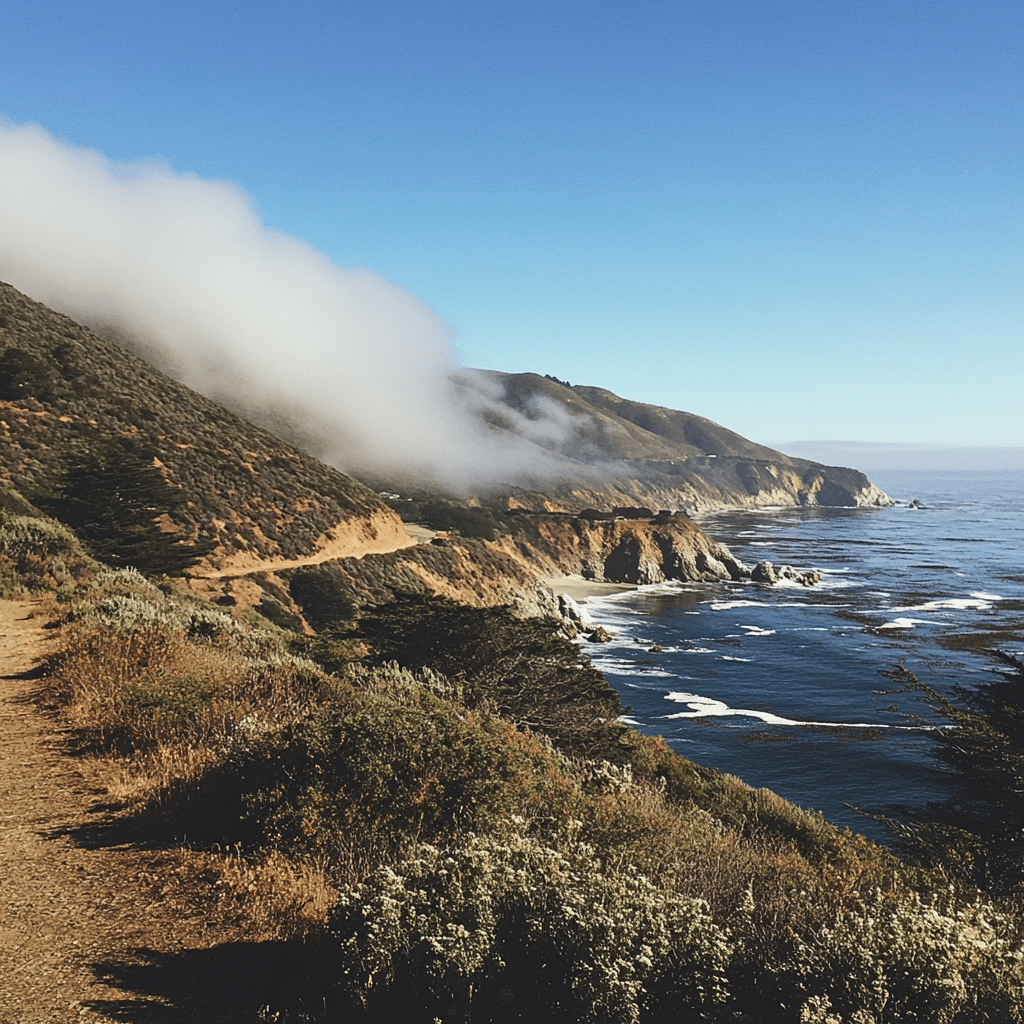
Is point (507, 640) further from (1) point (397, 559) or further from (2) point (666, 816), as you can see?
(1) point (397, 559)

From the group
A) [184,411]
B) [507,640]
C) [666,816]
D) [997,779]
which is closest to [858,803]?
[507,640]

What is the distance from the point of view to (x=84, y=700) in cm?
872

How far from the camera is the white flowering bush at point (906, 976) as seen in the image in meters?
3.45

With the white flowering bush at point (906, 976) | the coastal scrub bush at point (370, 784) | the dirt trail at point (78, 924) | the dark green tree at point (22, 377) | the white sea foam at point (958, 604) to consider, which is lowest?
the white sea foam at point (958, 604)

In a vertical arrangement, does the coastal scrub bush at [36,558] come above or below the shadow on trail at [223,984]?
below

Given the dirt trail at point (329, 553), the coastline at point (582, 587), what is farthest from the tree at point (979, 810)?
the coastline at point (582, 587)

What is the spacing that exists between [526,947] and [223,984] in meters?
1.65

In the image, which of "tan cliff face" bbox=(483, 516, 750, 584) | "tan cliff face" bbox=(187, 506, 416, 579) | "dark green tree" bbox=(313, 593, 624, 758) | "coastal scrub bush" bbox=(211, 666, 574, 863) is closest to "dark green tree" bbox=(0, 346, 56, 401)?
"tan cliff face" bbox=(187, 506, 416, 579)

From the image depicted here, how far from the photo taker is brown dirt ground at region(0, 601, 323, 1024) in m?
3.81

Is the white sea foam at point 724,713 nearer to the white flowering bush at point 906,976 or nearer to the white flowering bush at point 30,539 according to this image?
the white flowering bush at point 30,539

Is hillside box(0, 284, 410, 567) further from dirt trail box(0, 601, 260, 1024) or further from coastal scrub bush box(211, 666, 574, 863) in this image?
coastal scrub bush box(211, 666, 574, 863)

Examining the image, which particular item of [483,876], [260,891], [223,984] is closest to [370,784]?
[260,891]

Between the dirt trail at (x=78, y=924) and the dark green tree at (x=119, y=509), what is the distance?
24.1m

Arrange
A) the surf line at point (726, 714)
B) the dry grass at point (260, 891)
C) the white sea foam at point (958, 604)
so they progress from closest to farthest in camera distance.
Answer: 1. the dry grass at point (260, 891)
2. the surf line at point (726, 714)
3. the white sea foam at point (958, 604)
